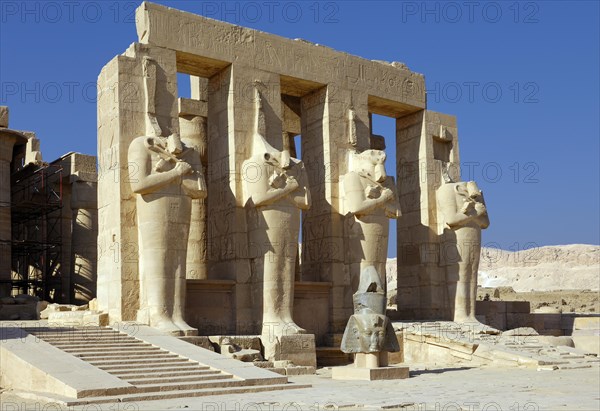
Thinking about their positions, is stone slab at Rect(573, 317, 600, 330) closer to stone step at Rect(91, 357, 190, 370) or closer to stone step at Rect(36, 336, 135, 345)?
stone step at Rect(91, 357, 190, 370)

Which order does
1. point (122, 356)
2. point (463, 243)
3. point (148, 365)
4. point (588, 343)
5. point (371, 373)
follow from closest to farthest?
point (148, 365)
point (122, 356)
point (371, 373)
point (588, 343)
point (463, 243)

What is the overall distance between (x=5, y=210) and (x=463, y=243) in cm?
1348

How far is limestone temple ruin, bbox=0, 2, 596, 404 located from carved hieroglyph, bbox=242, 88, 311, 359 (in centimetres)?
5

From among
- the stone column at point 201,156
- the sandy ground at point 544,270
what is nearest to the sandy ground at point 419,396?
the stone column at point 201,156

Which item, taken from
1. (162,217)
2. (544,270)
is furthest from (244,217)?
(544,270)

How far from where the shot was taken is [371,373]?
14875 millimetres

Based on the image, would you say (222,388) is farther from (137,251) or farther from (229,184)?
(229,184)

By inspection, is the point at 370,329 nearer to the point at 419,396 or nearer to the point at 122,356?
the point at 419,396

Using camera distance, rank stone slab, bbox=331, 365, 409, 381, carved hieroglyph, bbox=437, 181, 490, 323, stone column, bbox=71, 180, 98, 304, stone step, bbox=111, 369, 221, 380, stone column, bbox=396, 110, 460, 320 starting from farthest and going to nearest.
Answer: stone column, bbox=71, 180, 98, 304 → stone column, bbox=396, 110, 460, 320 → carved hieroglyph, bbox=437, 181, 490, 323 → stone slab, bbox=331, 365, 409, 381 → stone step, bbox=111, 369, 221, 380

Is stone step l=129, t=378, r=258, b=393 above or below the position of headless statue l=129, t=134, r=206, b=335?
below

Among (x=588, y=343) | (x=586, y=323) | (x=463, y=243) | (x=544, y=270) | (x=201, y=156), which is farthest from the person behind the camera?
(x=544, y=270)

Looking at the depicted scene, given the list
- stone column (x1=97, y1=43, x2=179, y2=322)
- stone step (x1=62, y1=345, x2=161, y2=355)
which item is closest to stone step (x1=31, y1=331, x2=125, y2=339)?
stone step (x1=62, y1=345, x2=161, y2=355)

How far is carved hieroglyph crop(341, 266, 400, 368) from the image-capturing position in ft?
50.6

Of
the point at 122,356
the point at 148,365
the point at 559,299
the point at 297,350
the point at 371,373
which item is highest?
the point at 122,356
